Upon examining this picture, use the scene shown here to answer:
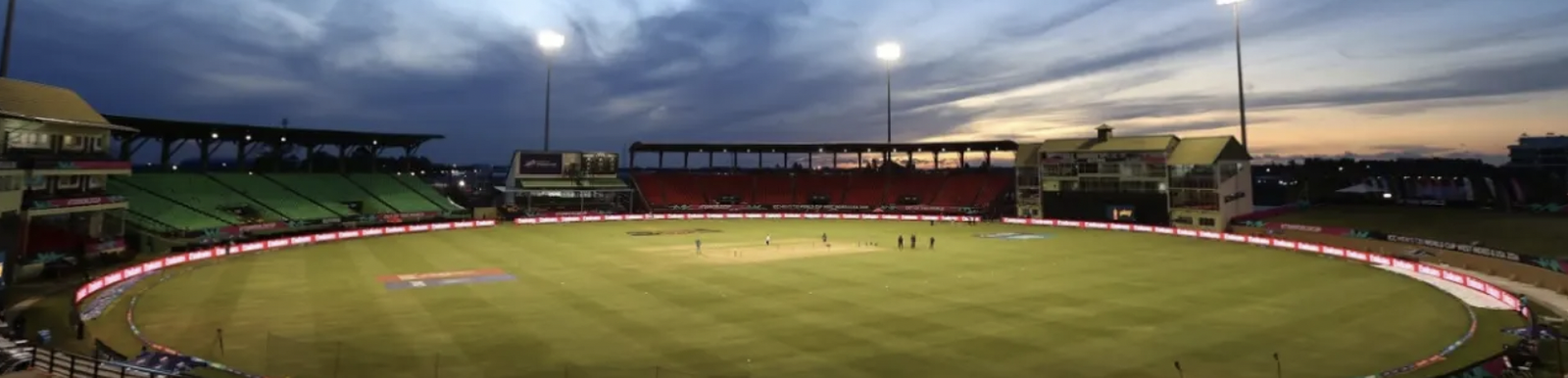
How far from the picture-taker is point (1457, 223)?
56.3 m

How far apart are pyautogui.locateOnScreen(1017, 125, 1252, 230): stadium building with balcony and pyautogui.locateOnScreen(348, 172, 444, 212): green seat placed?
70857mm

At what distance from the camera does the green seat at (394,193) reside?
78738 millimetres

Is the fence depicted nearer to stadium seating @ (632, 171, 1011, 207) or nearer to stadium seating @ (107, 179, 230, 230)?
stadium seating @ (107, 179, 230, 230)

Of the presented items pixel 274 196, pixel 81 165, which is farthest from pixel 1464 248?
pixel 274 196

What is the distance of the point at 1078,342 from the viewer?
72.8 feet

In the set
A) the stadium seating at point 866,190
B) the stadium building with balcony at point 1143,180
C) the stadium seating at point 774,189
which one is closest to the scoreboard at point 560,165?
the stadium seating at point 774,189

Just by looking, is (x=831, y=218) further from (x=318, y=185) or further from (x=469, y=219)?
(x=318, y=185)

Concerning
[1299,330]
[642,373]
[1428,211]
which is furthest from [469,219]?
[1428,211]

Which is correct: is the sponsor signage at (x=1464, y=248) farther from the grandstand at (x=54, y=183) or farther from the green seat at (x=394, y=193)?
the green seat at (x=394, y=193)

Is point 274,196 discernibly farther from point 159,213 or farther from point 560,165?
point 560,165

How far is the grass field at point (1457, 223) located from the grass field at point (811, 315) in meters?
16.7

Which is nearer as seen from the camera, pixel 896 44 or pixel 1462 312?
pixel 1462 312

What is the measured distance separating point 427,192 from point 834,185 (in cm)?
5579

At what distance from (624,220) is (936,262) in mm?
50968
